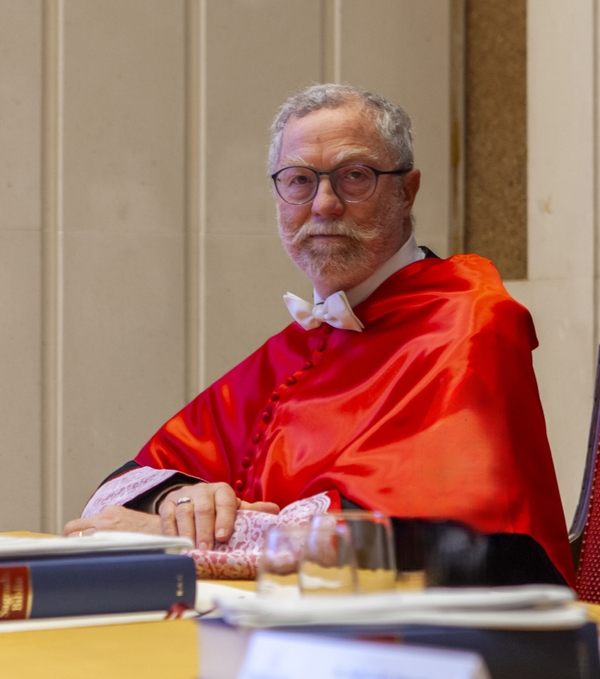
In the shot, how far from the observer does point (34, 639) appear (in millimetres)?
1107

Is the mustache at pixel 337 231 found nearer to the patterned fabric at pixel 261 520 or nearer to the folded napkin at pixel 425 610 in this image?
the patterned fabric at pixel 261 520

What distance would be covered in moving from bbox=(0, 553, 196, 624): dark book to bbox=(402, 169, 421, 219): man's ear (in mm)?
1631

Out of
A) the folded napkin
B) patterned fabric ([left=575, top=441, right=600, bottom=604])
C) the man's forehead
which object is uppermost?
the man's forehead

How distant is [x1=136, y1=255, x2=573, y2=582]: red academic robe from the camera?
80.0 inches

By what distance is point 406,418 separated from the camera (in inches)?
86.0

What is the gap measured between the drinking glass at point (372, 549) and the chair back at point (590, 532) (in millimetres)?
1339

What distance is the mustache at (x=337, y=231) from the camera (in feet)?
8.33

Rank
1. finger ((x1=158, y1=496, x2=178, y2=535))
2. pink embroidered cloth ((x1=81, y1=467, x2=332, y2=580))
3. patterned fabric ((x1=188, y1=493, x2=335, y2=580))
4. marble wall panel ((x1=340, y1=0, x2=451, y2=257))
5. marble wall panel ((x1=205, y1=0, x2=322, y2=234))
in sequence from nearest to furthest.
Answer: pink embroidered cloth ((x1=81, y1=467, x2=332, y2=580)), patterned fabric ((x1=188, y1=493, x2=335, y2=580)), finger ((x1=158, y1=496, x2=178, y2=535)), marble wall panel ((x1=205, y1=0, x2=322, y2=234)), marble wall panel ((x1=340, y1=0, x2=451, y2=257))

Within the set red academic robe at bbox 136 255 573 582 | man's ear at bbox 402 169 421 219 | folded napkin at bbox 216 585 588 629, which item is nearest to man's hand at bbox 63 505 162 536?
red academic robe at bbox 136 255 573 582

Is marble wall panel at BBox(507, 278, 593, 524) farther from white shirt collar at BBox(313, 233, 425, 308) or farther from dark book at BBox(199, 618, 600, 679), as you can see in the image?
dark book at BBox(199, 618, 600, 679)

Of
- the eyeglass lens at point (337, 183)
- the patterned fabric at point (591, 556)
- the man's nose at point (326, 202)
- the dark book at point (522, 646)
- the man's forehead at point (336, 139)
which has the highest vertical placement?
the man's forehead at point (336, 139)

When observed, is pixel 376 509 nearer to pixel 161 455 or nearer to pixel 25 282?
pixel 161 455

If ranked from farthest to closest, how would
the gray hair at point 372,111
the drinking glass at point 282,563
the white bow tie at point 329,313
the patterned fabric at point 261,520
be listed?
the gray hair at point 372,111
the white bow tie at point 329,313
the patterned fabric at point 261,520
the drinking glass at point 282,563

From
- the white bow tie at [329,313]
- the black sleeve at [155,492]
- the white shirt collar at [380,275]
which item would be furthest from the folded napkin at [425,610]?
the white shirt collar at [380,275]
